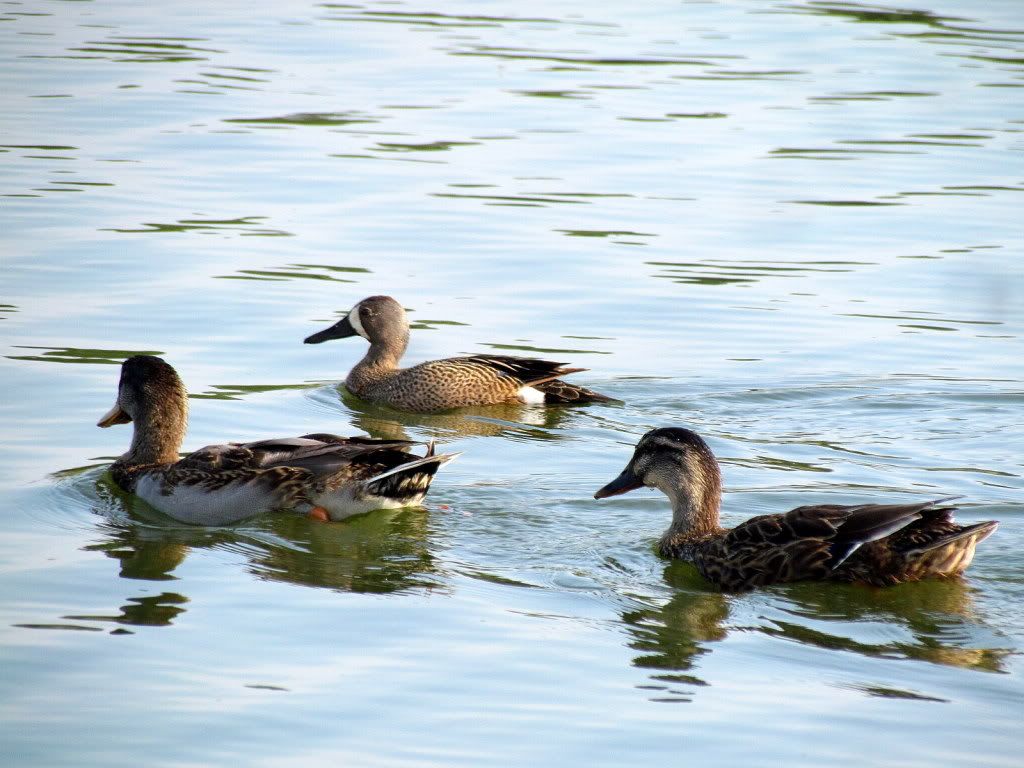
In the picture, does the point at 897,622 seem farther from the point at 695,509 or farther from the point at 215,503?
the point at 215,503

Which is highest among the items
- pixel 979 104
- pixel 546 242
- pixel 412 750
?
pixel 979 104

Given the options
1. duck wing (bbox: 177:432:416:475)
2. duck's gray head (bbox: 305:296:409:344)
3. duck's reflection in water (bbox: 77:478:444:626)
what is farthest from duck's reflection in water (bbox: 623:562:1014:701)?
duck's gray head (bbox: 305:296:409:344)

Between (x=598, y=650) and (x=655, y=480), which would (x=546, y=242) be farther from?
(x=598, y=650)

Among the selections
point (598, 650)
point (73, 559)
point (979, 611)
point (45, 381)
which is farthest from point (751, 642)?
point (45, 381)

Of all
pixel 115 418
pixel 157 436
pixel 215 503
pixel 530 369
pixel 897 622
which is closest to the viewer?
pixel 897 622

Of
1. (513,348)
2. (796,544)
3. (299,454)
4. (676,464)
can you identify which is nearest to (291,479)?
(299,454)

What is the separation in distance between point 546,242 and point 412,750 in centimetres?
1074

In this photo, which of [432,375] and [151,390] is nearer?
[151,390]

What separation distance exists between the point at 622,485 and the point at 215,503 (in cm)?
232

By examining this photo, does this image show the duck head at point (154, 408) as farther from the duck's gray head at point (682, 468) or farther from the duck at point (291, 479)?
the duck's gray head at point (682, 468)

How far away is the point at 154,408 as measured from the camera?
10.2 m

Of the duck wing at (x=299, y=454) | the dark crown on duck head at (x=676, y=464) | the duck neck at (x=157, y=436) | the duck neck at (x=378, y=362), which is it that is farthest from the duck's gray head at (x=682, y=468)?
the duck neck at (x=378, y=362)

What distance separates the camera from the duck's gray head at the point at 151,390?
10156mm

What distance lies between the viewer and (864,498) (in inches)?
376
